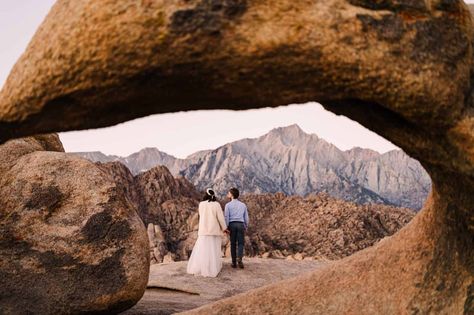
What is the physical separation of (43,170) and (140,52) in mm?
5127

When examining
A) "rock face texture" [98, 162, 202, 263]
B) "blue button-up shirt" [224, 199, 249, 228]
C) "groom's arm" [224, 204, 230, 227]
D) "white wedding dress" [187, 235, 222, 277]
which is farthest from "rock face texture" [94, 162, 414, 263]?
"blue button-up shirt" [224, 199, 249, 228]

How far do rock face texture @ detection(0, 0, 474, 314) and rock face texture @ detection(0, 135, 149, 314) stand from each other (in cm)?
376

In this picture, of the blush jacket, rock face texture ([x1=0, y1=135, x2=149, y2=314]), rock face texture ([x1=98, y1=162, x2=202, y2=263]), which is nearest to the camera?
rock face texture ([x1=0, y1=135, x2=149, y2=314])

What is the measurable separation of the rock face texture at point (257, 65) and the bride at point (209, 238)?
8551 mm

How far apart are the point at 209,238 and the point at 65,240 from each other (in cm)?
608

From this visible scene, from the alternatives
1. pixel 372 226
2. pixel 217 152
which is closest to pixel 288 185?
pixel 217 152

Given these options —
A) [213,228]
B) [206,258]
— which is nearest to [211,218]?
[213,228]

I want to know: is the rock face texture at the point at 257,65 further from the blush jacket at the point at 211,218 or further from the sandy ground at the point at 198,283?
the blush jacket at the point at 211,218

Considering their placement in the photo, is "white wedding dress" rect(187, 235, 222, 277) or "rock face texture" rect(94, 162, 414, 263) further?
"rock face texture" rect(94, 162, 414, 263)

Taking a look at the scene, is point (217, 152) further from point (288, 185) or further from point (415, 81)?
point (415, 81)

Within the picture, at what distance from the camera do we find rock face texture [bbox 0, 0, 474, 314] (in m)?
3.25

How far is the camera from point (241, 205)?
12.8 meters

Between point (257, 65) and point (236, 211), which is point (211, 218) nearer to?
point (236, 211)

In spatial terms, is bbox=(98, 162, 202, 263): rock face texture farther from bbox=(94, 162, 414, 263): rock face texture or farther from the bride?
the bride
